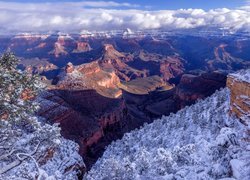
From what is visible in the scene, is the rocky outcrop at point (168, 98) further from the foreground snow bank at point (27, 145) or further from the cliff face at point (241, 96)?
the foreground snow bank at point (27, 145)

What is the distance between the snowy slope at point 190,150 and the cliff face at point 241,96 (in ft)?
4.32

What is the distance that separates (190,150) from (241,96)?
14263mm

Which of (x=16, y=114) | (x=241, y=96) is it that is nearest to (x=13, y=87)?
(x=16, y=114)

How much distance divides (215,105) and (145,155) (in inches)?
857

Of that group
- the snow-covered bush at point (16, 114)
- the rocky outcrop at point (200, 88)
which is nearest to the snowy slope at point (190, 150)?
the snow-covered bush at point (16, 114)

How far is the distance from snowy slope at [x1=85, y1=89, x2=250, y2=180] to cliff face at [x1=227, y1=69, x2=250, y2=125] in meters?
1.32

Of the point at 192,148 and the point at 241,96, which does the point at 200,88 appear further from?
the point at 192,148

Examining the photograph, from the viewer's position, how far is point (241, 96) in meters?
44.3

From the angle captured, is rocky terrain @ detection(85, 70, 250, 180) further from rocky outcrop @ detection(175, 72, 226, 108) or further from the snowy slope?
rocky outcrop @ detection(175, 72, 226, 108)

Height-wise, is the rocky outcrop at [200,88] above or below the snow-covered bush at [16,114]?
below

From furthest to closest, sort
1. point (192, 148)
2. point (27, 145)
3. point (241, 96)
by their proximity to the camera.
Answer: point (241, 96), point (192, 148), point (27, 145)

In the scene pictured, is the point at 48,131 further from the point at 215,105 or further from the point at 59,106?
the point at 59,106

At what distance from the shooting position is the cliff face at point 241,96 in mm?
42688

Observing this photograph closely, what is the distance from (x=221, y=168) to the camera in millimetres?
24000
